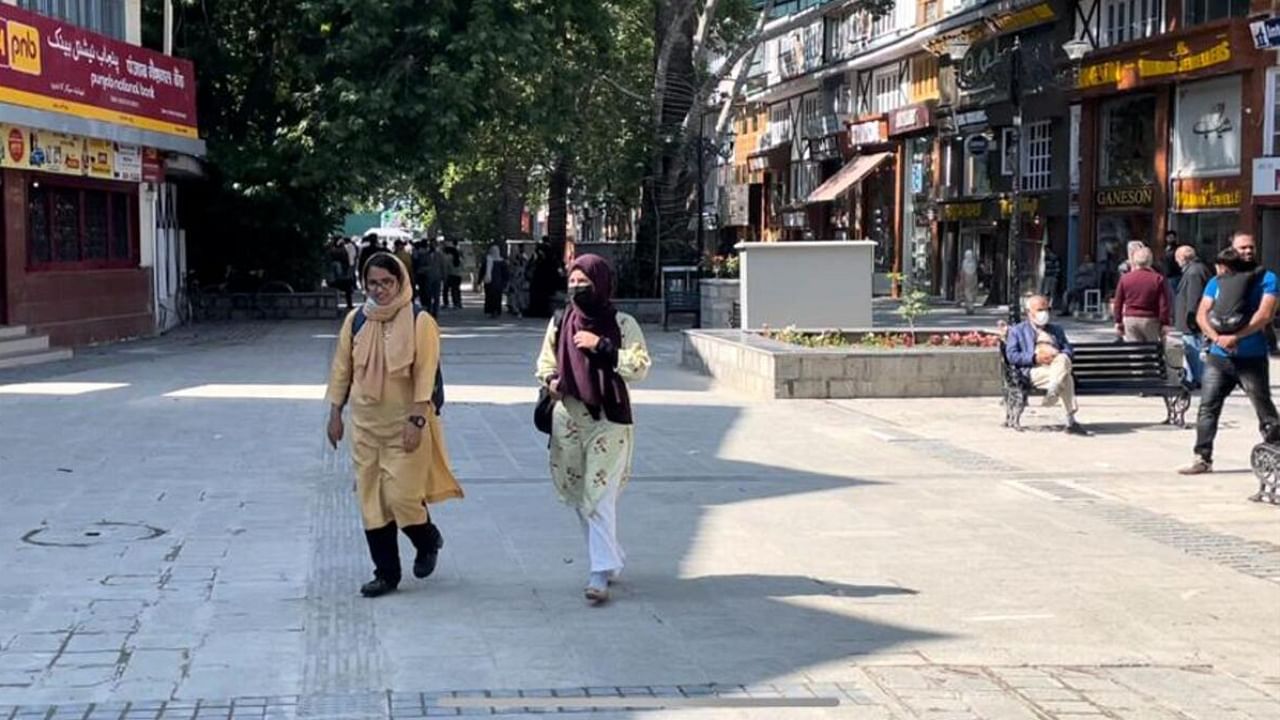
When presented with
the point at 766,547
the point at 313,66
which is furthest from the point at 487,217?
the point at 766,547

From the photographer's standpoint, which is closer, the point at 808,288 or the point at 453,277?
the point at 808,288

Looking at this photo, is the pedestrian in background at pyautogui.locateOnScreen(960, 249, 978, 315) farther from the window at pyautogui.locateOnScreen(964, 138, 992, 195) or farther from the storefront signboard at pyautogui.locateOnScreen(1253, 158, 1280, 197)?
the storefront signboard at pyautogui.locateOnScreen(1253, 158, 1280, 197)

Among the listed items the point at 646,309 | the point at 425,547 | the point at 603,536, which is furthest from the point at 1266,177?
the point at 425,547

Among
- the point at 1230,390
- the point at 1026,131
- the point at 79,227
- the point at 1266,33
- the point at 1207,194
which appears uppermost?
the point at 1266,33

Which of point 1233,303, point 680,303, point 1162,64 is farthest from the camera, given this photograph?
point 1162,64

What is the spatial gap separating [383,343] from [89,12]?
18987mm

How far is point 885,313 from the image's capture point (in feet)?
108

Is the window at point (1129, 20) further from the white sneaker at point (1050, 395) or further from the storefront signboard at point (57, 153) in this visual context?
the storefront signboard at point (57, 153)

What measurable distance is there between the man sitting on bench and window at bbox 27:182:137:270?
575 inches

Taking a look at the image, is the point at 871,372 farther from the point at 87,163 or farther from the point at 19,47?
the point at 87,163

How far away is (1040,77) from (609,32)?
11.5 meters

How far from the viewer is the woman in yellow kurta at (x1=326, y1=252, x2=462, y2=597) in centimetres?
723

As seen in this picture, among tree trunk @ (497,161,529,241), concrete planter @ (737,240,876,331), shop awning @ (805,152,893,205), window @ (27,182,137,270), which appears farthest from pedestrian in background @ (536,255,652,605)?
tree trunk @ (497,161,529,241)

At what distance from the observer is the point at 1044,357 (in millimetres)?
14047
